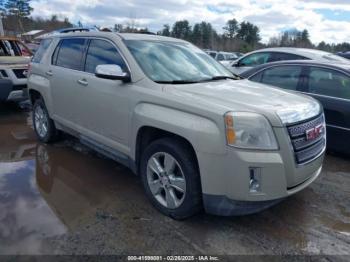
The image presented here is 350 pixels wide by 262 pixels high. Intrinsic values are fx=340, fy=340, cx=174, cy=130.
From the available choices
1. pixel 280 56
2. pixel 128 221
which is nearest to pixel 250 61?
pixel 280 56

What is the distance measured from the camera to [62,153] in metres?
5.41

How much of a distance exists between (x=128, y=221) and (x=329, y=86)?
3846mm

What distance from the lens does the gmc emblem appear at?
325cm

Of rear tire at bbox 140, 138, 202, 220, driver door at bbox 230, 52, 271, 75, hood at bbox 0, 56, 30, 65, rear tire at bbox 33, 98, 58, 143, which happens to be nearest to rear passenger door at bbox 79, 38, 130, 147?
rear tire at bbox 140, 138, 202, 220

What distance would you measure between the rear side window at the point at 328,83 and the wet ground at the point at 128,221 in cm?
125

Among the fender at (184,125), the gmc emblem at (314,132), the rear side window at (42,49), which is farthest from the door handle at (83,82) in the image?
the gmc emblem at (314,132)

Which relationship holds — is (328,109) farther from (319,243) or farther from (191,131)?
(191,131)

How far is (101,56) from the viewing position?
171 inches

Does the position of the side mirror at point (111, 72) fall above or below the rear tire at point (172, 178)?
above

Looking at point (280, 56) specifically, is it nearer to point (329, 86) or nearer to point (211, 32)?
point (329, 86)

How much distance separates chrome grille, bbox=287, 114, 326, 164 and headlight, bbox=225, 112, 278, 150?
25cm

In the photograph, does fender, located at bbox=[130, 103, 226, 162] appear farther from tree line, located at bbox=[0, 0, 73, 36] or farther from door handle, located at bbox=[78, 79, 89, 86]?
tree line, located at bbox=[0, 0, 73, 36]

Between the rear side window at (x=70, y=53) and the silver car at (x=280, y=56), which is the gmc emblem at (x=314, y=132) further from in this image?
the silver car at (x=280, y=56)

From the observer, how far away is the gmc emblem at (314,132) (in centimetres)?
325
